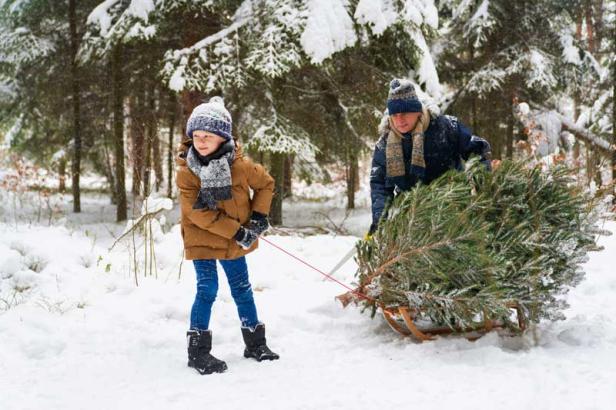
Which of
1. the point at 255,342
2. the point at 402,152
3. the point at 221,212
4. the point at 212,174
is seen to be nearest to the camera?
the point at 212,174

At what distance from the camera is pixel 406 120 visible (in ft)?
12.9

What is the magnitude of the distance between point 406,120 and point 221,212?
148 cm

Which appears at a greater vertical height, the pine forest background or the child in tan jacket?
the pine forest background

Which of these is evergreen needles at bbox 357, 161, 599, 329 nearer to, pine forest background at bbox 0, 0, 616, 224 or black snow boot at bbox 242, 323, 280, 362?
black snow boot at bbox 242, 323, 280, 362

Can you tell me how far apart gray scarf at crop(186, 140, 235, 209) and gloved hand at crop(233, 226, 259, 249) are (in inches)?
9.1

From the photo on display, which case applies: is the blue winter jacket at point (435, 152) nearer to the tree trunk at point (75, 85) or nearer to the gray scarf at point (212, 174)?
the gray scarf at point (212, 174)

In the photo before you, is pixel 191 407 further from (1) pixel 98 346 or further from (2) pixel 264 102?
(2) pixel 264 102

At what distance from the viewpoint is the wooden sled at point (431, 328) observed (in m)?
3.57

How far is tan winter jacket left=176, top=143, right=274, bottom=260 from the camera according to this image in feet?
11.4

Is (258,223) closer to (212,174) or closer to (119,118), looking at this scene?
(212,174)

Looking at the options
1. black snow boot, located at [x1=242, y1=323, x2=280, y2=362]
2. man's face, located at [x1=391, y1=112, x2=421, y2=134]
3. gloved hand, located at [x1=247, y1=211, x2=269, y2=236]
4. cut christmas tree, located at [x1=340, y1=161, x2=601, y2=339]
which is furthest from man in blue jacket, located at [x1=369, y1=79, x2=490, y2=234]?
black snow boot, located at [x1=242, y1=323, x2=280, y2=362]

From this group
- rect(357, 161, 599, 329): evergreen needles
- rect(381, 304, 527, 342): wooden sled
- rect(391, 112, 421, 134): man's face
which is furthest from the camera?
rect(391, 112, 421, 134): man's face

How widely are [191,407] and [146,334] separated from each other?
126cm

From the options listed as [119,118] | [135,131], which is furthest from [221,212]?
[119,118]
